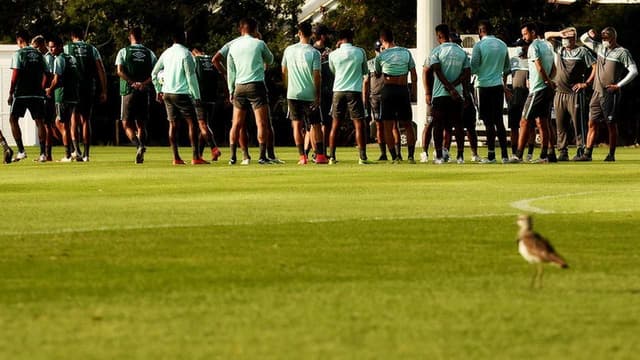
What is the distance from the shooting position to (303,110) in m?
26.6

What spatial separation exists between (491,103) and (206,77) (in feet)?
15.8

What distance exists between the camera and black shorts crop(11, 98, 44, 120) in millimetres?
28188

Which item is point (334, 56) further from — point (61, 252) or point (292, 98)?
point (61, 252)

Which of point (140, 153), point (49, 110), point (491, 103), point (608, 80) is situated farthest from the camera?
point (49, 110)

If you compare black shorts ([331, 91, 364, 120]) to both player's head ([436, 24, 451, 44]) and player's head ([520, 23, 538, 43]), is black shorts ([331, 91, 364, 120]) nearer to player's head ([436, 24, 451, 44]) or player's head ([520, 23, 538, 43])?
player's head ([436, 24, 451, 44])

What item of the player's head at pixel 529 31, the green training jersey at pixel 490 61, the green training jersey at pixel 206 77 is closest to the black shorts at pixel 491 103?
the green training jersey at pixel 490 61

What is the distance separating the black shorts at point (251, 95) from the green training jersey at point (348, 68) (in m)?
1.18

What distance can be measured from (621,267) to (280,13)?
155ft

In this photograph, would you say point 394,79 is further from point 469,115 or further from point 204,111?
point 204,111

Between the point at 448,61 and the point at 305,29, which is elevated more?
the point at 305,29

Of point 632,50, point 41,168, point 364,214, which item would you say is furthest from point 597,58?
point 632,50

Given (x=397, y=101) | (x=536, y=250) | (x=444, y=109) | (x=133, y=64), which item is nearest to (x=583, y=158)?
(x=444, y=109)

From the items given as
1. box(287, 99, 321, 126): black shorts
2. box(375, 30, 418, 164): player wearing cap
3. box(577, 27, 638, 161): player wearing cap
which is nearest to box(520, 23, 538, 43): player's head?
box(577, 27, 638, 161): player wearing cap

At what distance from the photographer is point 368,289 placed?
930 centimetres
